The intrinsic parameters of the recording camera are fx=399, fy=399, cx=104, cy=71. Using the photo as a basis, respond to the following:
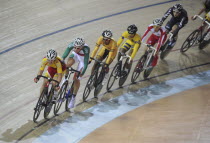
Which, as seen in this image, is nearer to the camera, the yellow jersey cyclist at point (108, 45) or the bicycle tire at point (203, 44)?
the yellow jersey cyclist at point (108, 45)

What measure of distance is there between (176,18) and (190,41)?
772 mm

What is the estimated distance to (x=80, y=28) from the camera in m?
9.36

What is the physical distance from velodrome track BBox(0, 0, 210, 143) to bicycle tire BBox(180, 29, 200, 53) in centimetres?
13

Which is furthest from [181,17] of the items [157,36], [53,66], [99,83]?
[53,66]

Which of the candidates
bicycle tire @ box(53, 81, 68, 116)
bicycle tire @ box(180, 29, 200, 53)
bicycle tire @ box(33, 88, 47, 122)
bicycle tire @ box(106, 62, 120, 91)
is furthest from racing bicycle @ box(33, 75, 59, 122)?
bicycle tire @ box(180, 29, 200, 53)

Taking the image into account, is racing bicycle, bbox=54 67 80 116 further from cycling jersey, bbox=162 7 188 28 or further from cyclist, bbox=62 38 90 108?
cycling jersey, bbox=162 7 188 28

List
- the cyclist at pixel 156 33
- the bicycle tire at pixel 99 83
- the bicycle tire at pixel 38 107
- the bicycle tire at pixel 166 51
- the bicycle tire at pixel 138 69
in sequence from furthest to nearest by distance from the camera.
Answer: the bicycle tire at pixel 166 51
the bicycle tire at pixel 138 69
the cyclist at pixel 156 33
the bicycle tire at pixel 99 83
the bicycle tire at pixel 38 107

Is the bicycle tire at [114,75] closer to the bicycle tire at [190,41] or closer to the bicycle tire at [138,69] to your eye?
the bicycle tire at [138,69]

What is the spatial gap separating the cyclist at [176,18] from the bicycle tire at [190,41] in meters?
0.51

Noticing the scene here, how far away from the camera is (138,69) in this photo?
300 inches

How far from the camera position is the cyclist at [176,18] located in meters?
7.86

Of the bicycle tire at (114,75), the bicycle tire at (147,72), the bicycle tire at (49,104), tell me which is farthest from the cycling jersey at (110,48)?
the bicycle tire at (147,72)

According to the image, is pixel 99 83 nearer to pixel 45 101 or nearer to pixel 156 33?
pixel 45 101

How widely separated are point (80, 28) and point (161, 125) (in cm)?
373
